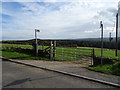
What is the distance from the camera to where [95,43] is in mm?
35344

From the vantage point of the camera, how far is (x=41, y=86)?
5363 millimetres

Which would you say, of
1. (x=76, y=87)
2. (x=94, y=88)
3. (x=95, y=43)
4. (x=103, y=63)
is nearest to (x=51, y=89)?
(x=76, y=87)

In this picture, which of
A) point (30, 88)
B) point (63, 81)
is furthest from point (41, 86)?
point (63, 81)

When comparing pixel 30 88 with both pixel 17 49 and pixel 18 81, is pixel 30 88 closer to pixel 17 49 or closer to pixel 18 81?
pixel 18 81

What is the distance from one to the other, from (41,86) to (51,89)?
54 centimetres

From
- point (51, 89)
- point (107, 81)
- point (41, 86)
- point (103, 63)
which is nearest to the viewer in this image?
point (51, 89)

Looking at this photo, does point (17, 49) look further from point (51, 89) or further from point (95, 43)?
point (95, 43)

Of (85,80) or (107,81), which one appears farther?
(85,80)

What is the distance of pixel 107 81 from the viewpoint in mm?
5742

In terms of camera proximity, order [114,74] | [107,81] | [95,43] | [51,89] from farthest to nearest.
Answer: [95,43] → [114,74] → [107,81] → [51,89]

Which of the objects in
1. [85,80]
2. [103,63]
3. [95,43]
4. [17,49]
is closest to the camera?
[85,80]

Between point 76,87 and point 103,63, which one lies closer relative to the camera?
point 76,87

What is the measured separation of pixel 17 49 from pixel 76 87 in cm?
1420

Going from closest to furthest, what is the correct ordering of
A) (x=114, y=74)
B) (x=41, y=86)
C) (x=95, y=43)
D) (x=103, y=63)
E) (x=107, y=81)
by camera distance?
(x=41, y=86) → (x=107, y=81) → (x=114, y=74) → (x=103, y=63) → (x=95, y=43)
